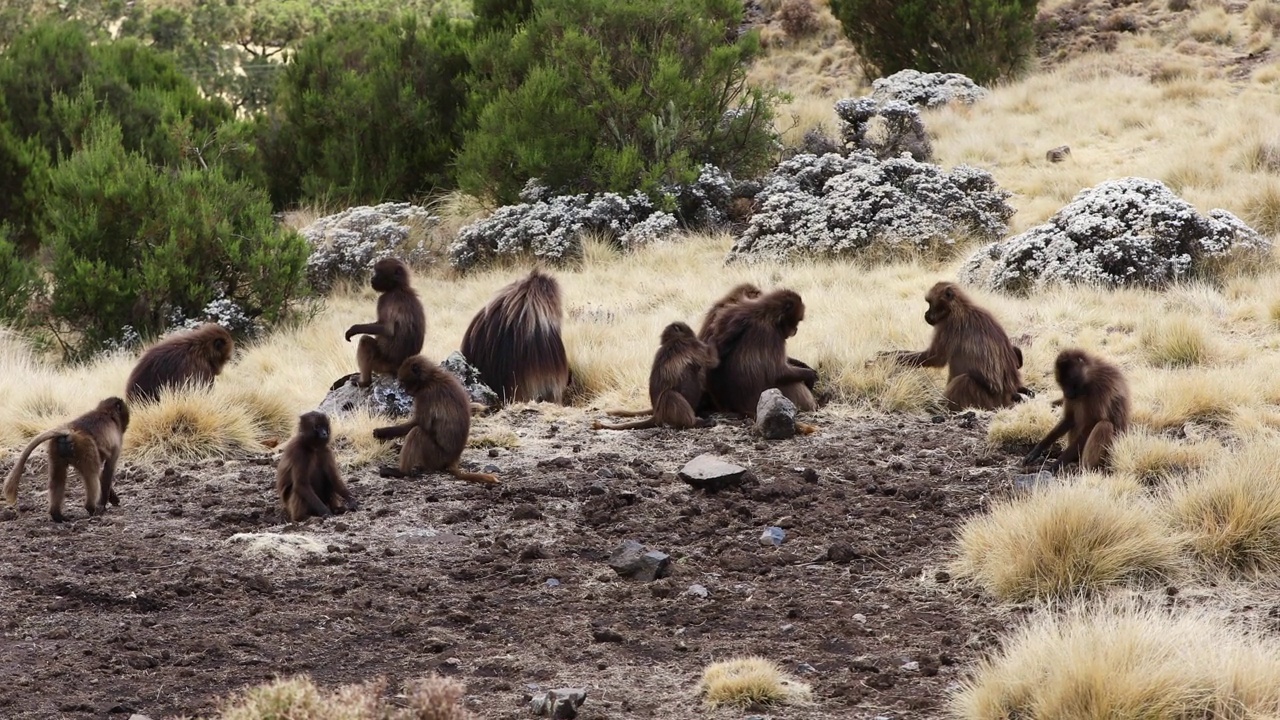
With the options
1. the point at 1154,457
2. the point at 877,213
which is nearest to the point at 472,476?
the point at 1154,457

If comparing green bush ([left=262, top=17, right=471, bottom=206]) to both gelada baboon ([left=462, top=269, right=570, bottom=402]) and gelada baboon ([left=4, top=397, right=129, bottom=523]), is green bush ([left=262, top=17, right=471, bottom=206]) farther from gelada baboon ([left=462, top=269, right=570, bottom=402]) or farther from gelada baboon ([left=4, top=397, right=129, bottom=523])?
gelada baboon ([left=4, top=397, right=129, bottom=523])

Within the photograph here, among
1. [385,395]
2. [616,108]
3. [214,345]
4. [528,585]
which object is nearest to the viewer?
[528,585]

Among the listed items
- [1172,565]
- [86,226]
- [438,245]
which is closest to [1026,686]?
[1172,565]

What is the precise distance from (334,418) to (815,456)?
3.12 meters

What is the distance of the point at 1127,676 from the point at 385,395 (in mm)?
6076

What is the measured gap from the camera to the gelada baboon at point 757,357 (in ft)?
30.4

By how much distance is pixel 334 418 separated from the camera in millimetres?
9172

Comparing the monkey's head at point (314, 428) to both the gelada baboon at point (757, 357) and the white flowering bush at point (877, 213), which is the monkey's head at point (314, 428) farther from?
the white flowering bush at point (877, 213)

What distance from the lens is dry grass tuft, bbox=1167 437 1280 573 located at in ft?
20.0

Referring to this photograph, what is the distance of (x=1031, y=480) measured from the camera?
7.38 metres

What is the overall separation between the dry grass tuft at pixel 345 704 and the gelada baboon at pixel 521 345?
19.9ft

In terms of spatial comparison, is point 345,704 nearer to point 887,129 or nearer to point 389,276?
point 389,276

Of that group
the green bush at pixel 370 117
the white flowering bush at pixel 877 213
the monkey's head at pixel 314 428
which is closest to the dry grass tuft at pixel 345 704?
the monkey's head at pixel 314 428

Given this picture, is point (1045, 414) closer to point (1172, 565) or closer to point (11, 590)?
point (1172, 565)
